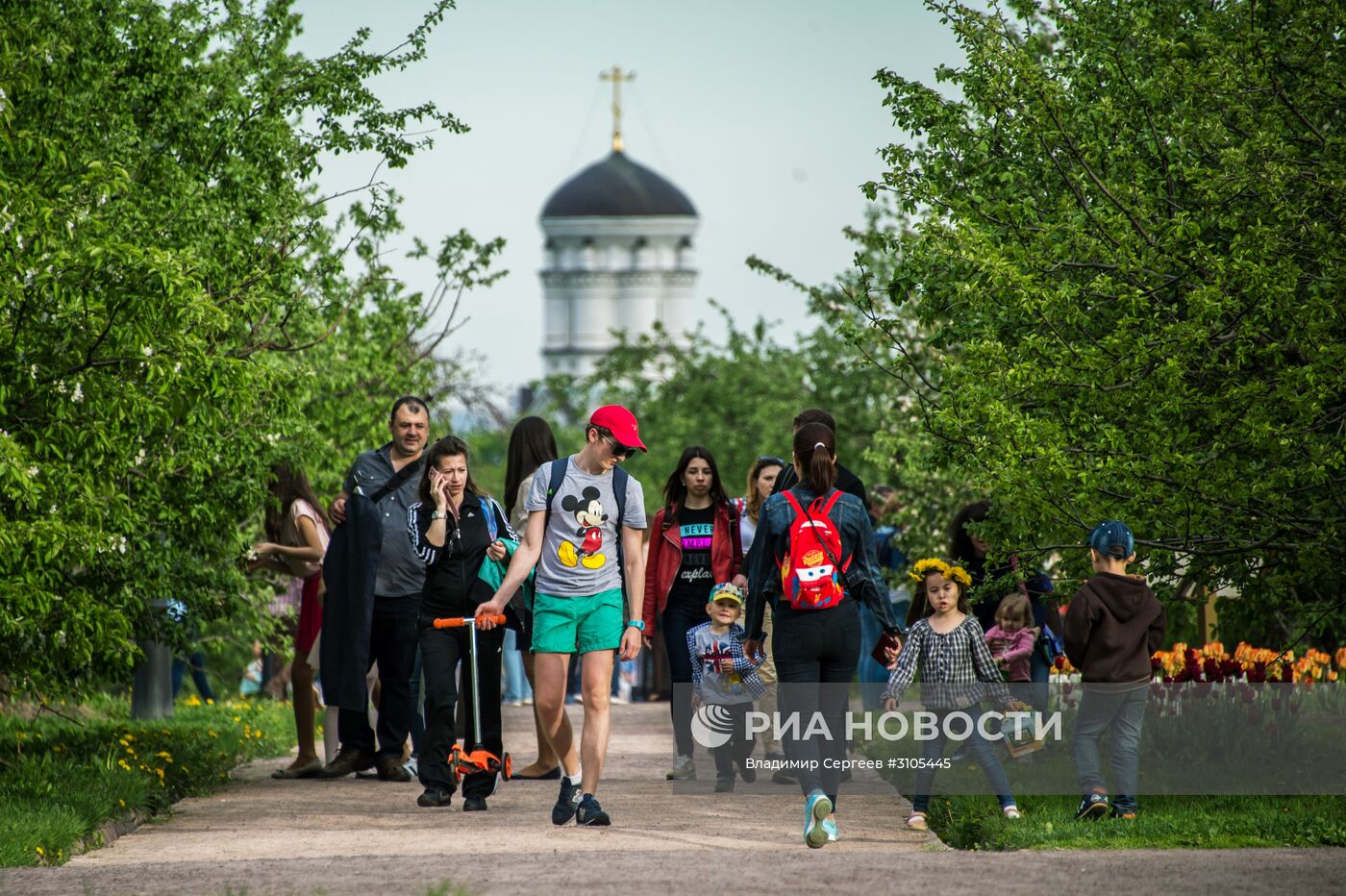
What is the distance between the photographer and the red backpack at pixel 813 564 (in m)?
8.83

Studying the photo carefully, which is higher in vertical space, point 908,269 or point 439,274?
point 439,274

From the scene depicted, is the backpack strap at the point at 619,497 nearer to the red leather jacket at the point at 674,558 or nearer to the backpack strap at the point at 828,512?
the backpack strap at the point at 828,512

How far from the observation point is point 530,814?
970 centimetres

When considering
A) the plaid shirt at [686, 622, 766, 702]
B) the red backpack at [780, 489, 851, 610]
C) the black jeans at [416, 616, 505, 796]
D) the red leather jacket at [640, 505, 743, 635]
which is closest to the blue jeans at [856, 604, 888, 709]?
the red leather jacket at [640, 505, 743, 635]

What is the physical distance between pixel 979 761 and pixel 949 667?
50cm

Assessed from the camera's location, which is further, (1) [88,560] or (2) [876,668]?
(2) [876,668]

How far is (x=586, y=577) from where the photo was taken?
9.31m

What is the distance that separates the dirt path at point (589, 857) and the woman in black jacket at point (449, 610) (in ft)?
0.78

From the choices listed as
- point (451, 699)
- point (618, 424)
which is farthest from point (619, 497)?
point (451, 699)

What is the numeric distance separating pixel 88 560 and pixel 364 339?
319 inches

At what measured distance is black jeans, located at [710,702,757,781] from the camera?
10844mm

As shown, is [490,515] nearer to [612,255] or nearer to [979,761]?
[979,761]

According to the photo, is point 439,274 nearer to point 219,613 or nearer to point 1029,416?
point 219,613

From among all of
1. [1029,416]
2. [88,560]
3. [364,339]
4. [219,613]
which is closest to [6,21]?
[88,560]
